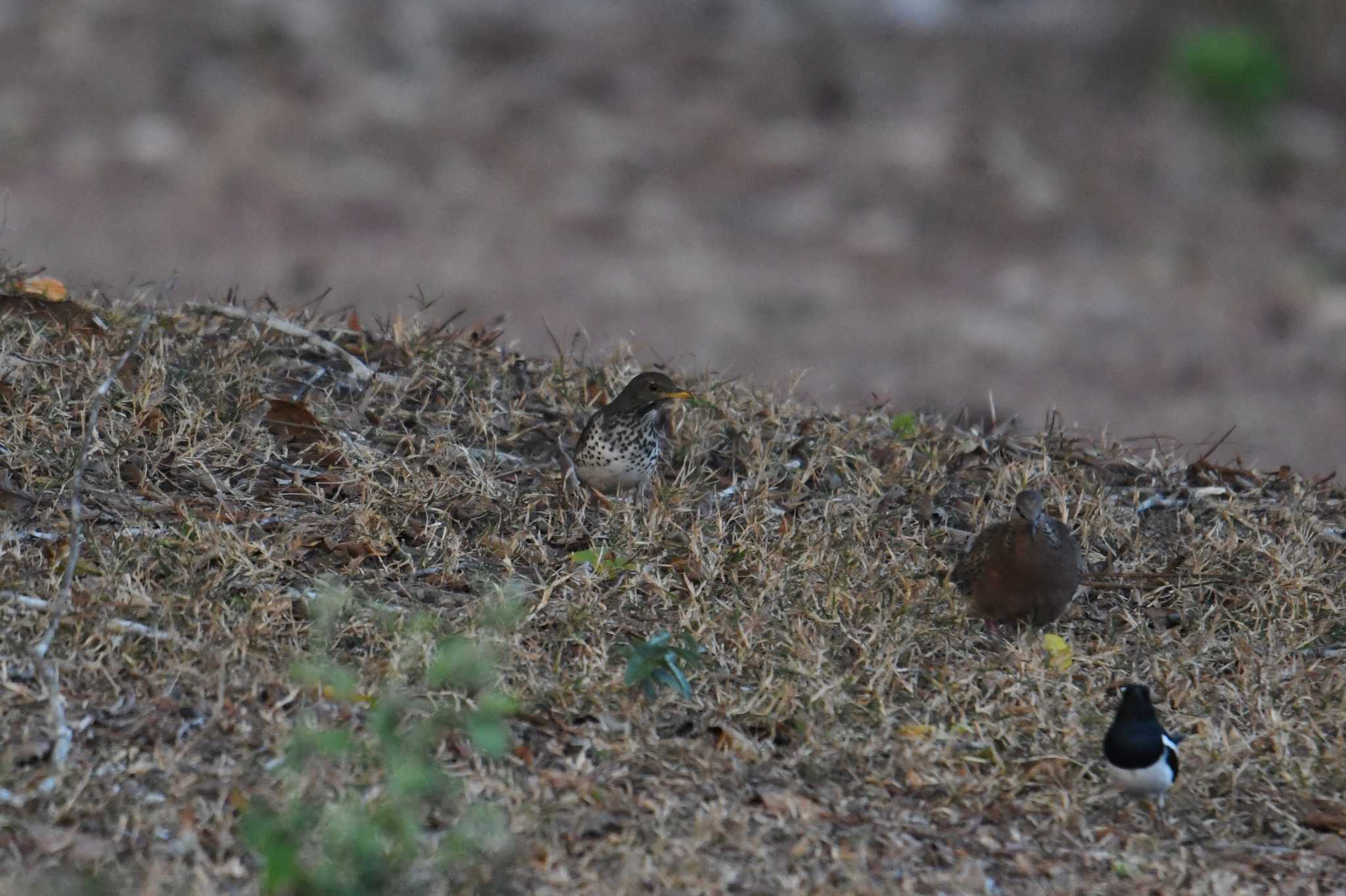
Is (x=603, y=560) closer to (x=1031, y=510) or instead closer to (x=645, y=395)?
(x=645, y=395)

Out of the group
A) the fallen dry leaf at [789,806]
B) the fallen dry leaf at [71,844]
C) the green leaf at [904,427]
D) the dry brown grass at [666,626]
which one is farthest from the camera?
the green leaf at [904,427]

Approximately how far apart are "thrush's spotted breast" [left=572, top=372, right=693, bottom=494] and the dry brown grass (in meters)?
0.12

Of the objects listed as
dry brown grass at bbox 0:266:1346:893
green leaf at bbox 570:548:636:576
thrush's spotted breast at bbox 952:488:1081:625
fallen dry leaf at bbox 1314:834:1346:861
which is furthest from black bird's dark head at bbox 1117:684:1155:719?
green leaf at bbox 570:548:636:576

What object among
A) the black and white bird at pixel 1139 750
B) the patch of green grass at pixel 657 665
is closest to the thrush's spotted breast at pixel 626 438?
the patch of green grass at pixel 657 665

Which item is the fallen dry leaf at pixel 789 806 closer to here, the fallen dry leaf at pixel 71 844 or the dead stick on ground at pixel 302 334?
the fallen dry leaf at pixel 71 844

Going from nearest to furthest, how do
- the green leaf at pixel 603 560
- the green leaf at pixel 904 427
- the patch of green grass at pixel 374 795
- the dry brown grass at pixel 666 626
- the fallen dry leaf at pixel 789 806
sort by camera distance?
the patch of green grass at pixel 374 795 → the dry brown grass at pixel 666 626 → the fallen dry leaf at pixel 789 806 → the green leaf at pixel 603 560 → the green leaf at pixel 904 427

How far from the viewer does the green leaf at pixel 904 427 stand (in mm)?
6566

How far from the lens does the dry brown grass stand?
4.00 metres

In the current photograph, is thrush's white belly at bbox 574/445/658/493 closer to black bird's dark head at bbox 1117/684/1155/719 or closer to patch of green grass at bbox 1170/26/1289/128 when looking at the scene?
black bird's dark head at bbox 1117/684/1155/719

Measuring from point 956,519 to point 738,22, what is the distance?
9.77m

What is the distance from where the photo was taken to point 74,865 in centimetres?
364

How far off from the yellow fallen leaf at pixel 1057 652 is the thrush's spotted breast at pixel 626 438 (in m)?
1.42

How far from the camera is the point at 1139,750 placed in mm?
4199

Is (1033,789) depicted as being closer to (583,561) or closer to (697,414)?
(583,561)
